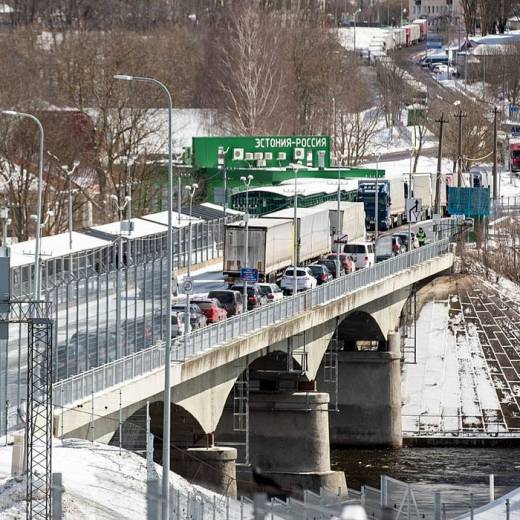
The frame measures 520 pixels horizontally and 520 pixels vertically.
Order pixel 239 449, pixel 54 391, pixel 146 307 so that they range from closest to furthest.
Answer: pixel 54 391 < pixel 146 307 < pixel 239 449

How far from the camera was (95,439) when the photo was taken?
172 feet

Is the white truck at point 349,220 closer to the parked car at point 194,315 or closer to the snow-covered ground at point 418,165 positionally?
the parked car at point 194,315

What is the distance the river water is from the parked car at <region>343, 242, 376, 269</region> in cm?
1191

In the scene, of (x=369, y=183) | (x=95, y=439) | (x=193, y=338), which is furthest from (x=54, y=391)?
(x=369, y=183)

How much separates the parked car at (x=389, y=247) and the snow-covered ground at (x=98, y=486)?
4852 cm

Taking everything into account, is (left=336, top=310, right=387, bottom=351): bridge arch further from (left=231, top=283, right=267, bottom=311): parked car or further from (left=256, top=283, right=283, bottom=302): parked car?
(left=231, top=283, right=267, bottom=311): parked car

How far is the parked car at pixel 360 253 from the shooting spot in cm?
9175

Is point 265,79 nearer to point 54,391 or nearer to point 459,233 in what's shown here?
point 459,233

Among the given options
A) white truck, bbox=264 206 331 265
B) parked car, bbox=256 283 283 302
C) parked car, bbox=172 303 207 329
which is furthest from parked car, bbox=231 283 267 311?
white truck, bbox=264 206 331 265

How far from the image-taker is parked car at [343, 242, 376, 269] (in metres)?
91.8

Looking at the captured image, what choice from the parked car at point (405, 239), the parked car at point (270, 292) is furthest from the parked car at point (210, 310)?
the parked car at point (405, 239)

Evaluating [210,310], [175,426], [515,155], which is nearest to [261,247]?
[210,310]

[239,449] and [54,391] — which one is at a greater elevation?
[54,391]

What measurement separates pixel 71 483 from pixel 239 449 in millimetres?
28261
